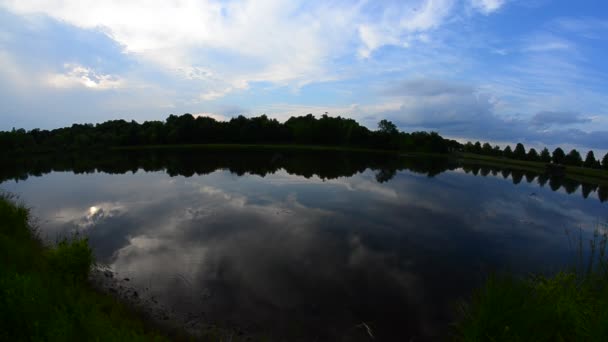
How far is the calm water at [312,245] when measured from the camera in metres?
10.2

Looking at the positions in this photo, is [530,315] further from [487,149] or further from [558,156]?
[487,149]

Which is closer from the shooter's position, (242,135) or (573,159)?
(573,159)

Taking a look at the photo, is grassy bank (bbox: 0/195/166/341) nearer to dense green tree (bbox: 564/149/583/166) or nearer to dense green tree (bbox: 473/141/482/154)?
dense green tree (bbox: 564/149/583/166)

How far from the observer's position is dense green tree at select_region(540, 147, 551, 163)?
90719 mm

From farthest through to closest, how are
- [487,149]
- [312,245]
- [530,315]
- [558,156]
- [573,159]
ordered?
[487,149] → [558,156] → [573,159] → [312,245] → [530,315]

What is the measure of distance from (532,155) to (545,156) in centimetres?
554

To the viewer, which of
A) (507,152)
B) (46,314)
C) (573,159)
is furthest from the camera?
(507,152)

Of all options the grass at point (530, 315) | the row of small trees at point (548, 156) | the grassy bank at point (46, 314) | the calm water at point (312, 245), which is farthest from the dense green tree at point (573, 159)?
the grassy bank at point (46, 314)

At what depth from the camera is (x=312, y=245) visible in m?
16.1

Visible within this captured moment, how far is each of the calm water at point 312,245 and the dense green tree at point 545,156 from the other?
7288 cm

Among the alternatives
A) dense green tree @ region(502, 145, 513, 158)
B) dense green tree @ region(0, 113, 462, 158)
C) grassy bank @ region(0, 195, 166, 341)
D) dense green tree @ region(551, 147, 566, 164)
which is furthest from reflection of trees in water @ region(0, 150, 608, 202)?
dense green tree @ region(0, 113, 462, 158)

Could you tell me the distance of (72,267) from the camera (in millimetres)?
9844

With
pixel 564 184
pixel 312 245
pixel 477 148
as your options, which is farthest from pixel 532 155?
pixel 312 245

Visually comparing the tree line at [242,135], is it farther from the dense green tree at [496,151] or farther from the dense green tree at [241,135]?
the dense green tree at [496,151]
